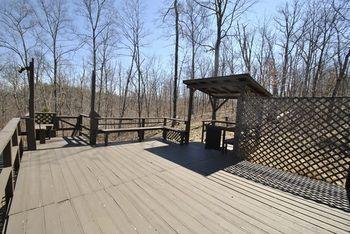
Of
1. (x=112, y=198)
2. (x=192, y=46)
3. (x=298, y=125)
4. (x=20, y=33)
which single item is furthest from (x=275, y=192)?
(x=20, y=33)

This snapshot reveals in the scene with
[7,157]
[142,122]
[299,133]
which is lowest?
[7,157]

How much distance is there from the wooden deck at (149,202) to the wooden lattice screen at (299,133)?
4.67 ft

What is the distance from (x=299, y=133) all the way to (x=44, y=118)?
25.6 feet

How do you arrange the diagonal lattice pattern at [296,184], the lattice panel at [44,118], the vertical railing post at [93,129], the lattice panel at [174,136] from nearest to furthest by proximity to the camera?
the diagonal lattice pattern at [296,184] < the vertical railing post at [93,129] < the lattice panel at [44,118] < the lattice panel at [174,136]

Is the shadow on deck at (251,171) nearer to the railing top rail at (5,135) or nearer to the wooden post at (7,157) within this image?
the railing top rail at (5,135)

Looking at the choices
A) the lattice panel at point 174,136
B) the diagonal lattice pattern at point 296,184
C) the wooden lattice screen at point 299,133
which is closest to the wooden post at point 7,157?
Answer: the diagonal lattice pattern at point 296,184

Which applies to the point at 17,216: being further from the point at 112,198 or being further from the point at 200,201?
the point at 200,201

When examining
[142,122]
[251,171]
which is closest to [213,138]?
[251,171]

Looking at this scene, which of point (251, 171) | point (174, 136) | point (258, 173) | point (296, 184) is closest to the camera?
point (296, 184)

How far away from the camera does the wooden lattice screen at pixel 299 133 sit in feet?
12.9

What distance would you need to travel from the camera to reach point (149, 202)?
2732mm

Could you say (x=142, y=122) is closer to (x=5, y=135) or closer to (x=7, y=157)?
(x=7, y=157)

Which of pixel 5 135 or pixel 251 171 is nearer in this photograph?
pixel 5 135

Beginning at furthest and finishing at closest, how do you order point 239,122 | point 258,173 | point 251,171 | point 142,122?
point 142,122 < point 239,122 < point 251,171 < point 258,173
